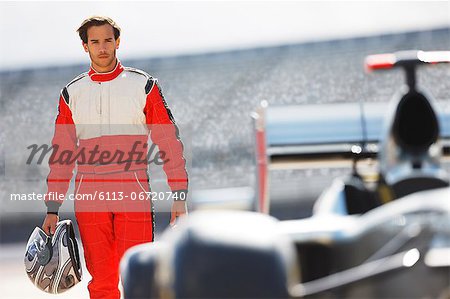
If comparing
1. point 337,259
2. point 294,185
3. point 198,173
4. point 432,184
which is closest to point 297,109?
point 432,184

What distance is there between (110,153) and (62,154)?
219mm

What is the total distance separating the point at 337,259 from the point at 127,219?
8.41 ft

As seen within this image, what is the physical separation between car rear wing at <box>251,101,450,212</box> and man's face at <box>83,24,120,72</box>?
0.84 meters

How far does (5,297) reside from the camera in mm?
7242

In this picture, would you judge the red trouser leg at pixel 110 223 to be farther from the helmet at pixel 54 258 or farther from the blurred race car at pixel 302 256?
the blurred race car at pixel 302 256

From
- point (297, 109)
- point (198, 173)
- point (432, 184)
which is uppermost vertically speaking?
point (198, 173)

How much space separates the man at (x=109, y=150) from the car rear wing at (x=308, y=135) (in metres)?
0.59

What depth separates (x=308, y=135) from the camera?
4895mm

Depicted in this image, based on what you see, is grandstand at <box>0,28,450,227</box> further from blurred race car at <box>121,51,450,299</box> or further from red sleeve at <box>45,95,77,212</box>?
blurred race car at <box>121,51,450,299</box>

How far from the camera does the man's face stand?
454 centimetres

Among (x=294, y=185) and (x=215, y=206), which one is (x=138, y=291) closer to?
(x=215, y=206)

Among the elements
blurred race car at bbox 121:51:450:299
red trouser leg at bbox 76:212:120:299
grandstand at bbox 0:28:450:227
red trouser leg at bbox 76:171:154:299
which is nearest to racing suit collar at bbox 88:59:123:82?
red trouser leg at bbox 76:171:154:299

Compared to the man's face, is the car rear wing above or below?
below

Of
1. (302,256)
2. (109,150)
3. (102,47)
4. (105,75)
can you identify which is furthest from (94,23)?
(302,256)
